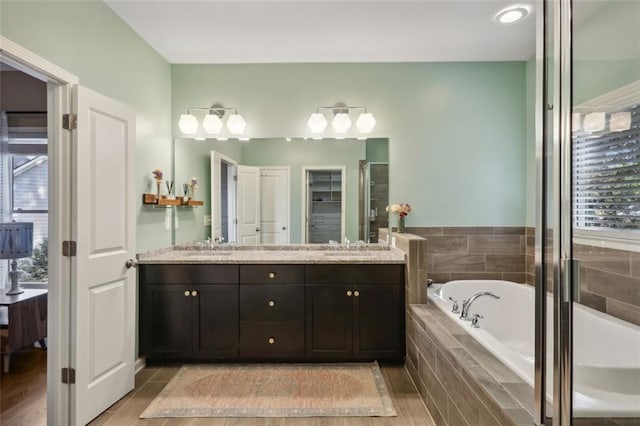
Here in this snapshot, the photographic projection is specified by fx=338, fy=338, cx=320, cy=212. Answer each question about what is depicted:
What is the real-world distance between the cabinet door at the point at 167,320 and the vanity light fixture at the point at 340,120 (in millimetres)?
1831

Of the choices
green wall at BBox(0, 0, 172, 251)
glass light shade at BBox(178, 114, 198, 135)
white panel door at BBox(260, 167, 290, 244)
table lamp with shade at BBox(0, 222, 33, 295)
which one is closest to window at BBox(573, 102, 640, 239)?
white panel door at BBox(260, 167, 290, 244)

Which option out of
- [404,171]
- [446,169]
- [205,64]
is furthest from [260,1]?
[446,169]

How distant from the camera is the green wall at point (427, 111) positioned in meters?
3.19

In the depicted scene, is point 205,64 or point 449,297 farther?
point 205,64

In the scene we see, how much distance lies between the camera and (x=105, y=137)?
2.16 metres

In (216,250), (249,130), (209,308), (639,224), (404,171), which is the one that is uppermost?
(249,130)

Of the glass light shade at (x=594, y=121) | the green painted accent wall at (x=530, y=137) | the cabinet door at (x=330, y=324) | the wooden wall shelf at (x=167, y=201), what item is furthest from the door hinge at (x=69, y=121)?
the green painted accent wall at (x=530, y=137)

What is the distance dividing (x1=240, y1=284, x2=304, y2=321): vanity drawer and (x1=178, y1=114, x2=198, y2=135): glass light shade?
1597 millimetres

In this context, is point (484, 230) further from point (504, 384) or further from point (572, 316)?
point (572, 316)

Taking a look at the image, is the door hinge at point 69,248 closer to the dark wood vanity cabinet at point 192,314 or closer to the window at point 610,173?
the dark wood vanity cabinet at point 192,314

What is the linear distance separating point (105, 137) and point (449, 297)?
9.35ft

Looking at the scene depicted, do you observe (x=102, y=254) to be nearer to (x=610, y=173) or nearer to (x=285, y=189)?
(x=285, y=189)

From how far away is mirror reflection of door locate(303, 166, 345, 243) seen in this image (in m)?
3.25

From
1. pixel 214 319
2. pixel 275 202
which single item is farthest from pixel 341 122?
pixel 214 319
